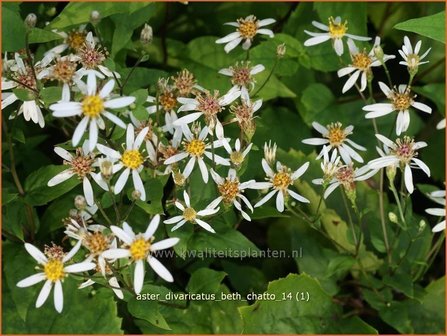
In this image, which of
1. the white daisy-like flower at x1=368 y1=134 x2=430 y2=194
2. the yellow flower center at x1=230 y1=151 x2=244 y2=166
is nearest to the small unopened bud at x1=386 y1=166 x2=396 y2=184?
the white daisy-like flower at x1=368 y1=134 x2=430 y2=194

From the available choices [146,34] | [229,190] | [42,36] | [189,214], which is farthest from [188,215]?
[42,36]

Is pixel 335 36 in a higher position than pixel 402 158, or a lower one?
higher

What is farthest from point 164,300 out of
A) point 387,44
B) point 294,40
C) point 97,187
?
point 387,44

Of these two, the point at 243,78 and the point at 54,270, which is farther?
the point at 243,78

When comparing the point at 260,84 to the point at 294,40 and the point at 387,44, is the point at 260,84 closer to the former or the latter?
the point at 294,40

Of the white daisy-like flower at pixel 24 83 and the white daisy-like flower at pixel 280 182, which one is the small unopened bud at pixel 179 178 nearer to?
the white daisy-like flower at pixel 280 182

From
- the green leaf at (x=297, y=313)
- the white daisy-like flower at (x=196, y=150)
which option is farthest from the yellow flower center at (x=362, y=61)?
the green leaf at (x=297, y=313)

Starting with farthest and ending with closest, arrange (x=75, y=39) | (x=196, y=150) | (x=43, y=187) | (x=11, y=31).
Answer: (x=75, y=39) → (x=43, y=187) → (x=196, y=150) → (x=11, y=31)

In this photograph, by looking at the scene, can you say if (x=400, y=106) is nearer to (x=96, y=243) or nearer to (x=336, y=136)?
(x=336, y=136)
